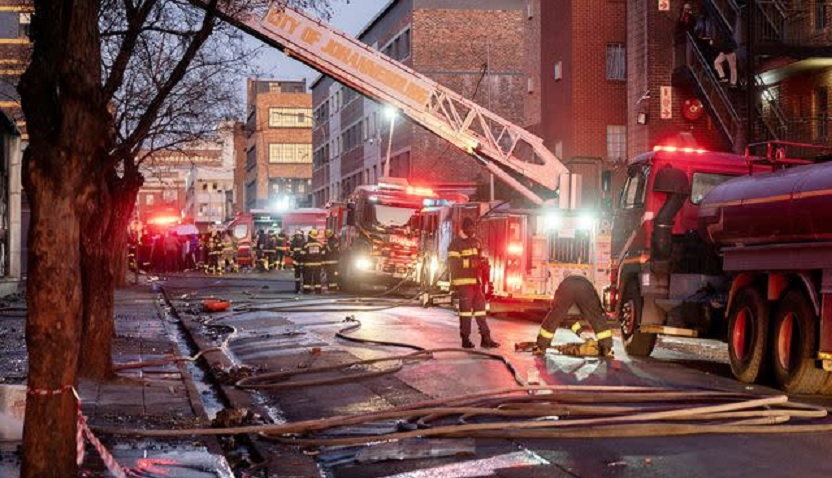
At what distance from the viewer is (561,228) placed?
23.8 m

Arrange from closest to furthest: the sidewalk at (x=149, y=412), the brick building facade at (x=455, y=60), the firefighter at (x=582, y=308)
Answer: the sidewalk at (x=149, y=412) < the firefighter at (x=582, y=308) < the brick building facade at (x=455, y=60)

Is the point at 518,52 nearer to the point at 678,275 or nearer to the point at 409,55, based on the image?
the point at 409,55

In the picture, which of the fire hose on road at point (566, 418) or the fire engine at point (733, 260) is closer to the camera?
the fire hose on road at point (566, 418)

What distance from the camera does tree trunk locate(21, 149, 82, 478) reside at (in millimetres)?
6984

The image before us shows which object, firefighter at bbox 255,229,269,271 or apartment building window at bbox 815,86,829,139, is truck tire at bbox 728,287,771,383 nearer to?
apartment building window at bbox 815,86,829,139

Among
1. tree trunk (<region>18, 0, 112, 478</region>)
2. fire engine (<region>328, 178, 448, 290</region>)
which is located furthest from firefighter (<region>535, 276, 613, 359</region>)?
fire engine (<region>328, 178, 448, 290</region>)

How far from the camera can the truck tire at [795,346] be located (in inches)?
484

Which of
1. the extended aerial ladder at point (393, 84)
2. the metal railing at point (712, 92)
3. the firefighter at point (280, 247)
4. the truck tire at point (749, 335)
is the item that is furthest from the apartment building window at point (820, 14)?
the firefighter at point (280, 247)

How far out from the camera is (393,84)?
27.2 meters

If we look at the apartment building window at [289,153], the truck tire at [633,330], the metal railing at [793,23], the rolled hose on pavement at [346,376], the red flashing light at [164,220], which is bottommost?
the rolled hose on pavement at [346,376]

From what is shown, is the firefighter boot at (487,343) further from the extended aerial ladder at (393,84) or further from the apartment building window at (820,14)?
the apartment building window at (820,14)

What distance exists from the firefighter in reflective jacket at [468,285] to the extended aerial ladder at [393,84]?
950 centimetres

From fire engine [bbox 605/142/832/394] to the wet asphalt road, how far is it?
1.51ft

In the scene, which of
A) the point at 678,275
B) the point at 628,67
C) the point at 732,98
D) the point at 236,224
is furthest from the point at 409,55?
the point at 678,275
